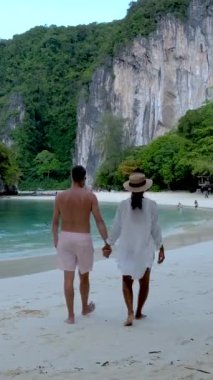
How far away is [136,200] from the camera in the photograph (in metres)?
5.12

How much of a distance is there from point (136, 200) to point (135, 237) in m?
0.33

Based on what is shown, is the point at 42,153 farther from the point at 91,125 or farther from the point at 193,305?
the point at 193,305

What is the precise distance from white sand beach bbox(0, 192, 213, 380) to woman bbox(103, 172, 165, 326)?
1.25ft

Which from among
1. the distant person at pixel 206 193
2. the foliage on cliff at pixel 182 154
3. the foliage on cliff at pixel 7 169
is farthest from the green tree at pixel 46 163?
the distant person at pixel 206 193

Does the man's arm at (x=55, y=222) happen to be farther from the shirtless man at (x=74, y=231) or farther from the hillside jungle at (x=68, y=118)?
the hillside jungle at (x=68, y=118)

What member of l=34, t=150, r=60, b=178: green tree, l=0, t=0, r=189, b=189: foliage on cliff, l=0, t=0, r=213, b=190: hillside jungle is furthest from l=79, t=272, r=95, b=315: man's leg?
l=34, t=150, r=60, b=178: green tree

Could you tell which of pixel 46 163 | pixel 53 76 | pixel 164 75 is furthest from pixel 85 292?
pixel 53 76

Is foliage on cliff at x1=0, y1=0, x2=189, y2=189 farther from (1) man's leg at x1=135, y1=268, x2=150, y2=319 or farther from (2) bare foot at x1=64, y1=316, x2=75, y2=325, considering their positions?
(2) bare foot at x1=64, y1=316, x2=75, y2=325

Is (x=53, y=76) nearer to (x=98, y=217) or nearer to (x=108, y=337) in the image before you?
(x=98, y=217)

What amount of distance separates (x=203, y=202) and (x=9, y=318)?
43.3 m

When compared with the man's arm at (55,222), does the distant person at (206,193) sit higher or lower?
lower

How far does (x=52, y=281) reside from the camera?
337 inches

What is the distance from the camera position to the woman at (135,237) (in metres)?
5.10

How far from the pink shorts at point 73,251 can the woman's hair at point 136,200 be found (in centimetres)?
53
